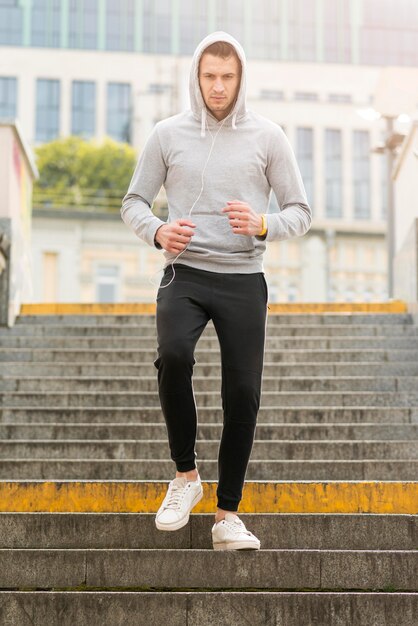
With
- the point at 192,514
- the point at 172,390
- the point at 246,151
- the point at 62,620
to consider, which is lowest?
the point at 62,620

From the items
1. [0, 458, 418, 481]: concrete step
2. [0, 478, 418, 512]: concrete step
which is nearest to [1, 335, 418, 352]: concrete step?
[0, 458, 418, 481]: concrete step

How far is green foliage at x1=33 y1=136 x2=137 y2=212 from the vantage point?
145ft

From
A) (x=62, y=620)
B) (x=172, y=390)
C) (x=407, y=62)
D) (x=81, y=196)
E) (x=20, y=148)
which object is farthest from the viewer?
(x=407, y=62)

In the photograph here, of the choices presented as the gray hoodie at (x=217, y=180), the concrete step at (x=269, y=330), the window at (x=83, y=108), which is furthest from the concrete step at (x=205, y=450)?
the window at (x=83, y=108)

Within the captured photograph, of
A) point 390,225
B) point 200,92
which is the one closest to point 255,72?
point 390,225

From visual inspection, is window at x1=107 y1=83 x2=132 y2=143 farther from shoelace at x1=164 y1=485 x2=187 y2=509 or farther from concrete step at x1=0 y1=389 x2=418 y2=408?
shoelace at x1=164 y1=485 x2=187 y2=509

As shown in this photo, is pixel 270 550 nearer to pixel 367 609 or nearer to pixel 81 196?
pixel 367 609

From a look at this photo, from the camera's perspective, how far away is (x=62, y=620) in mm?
3514

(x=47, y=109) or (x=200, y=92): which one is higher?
(x=47, y=109)

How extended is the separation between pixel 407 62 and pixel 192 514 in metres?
70.6

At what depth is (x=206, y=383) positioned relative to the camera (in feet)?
25.0

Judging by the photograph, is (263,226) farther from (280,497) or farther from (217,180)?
(280,497)

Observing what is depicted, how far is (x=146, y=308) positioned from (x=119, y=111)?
5095 centimetres

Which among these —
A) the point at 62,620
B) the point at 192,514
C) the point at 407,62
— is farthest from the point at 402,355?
the point at 407,62
